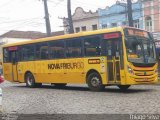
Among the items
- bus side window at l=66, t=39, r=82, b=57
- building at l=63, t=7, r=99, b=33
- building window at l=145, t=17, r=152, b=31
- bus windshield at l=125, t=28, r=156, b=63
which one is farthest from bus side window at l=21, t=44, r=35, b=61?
building at l=63, t=7, r=99, b=33

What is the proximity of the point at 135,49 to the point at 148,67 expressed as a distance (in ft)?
3.42

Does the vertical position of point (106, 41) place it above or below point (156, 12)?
below

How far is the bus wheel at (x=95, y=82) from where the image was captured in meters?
20.9

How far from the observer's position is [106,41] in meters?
20.3

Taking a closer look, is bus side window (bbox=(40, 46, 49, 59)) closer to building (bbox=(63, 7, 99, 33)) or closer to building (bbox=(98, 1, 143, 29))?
building (bbox=(98, 1, 143, 29))

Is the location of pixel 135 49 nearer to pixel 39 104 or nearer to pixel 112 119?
pixel 39 104

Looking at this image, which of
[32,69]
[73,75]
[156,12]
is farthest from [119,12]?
[73,75]

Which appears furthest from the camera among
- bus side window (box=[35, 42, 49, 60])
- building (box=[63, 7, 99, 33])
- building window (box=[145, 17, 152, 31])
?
building (box=[63, 7, 99, 33])

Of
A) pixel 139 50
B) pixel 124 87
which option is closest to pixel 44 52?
pixel 124 87

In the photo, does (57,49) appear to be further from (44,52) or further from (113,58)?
(113,58)

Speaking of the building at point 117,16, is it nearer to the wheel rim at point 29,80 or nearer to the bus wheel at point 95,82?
the wheel rim at point 29,80

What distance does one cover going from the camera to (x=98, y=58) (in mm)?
20578

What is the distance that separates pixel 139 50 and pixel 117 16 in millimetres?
30549

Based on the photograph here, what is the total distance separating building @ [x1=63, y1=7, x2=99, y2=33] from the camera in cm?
5344
